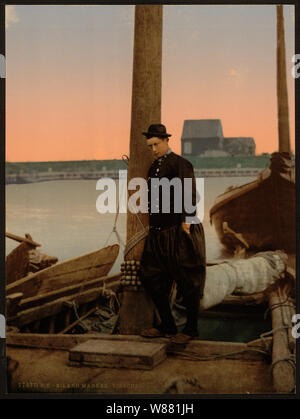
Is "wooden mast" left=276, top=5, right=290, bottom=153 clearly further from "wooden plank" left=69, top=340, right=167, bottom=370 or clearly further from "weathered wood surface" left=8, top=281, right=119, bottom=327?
"wooden plank" left=69, top=340, right=167, bottom=370

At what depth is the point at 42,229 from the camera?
249 inches

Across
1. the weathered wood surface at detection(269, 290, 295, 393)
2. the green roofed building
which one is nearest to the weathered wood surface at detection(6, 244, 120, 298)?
the green roofed building

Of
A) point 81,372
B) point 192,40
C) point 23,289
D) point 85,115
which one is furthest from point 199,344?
point 192,40

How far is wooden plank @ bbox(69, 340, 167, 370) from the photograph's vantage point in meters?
5.92

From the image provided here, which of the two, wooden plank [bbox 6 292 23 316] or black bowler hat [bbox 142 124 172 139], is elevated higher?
black bowler hat [bbox 142 124 172 139]

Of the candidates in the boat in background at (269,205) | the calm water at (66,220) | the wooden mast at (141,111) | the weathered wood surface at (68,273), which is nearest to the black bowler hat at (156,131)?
the wooden mast at (141,111)

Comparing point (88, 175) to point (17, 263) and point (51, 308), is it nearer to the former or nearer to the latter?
point (17, 263)

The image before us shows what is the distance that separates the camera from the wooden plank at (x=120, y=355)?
592 centimetres

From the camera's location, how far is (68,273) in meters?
6.45

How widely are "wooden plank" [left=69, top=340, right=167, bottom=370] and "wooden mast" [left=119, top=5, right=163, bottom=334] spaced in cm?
28

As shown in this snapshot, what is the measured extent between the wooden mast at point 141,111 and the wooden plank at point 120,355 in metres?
0.28

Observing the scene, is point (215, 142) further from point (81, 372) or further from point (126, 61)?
point (81, 372)

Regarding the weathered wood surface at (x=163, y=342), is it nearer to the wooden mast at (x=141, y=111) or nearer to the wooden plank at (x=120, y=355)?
the wooden plank at (x=120, y=355)

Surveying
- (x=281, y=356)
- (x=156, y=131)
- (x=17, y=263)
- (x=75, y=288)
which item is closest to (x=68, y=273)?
(x=75, y=288)
